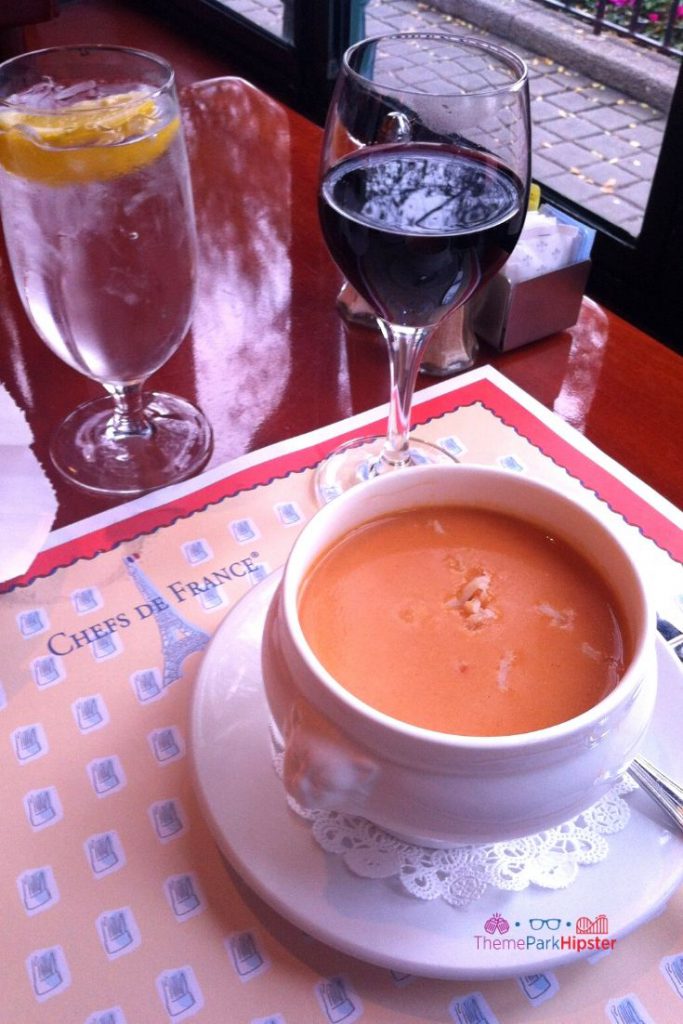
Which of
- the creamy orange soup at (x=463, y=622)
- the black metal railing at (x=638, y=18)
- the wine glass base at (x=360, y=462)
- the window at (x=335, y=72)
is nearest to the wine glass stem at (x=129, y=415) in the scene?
the wine glass base at (x=360, y=462)

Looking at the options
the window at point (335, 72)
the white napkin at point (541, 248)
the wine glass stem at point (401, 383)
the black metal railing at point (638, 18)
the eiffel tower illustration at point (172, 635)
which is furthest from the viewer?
the black metal railing at point (638, 18)

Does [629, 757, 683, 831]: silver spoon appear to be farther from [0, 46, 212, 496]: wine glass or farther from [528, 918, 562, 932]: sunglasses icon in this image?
[0, 46, 212, 496]: wine glass

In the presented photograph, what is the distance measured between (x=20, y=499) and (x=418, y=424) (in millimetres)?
280

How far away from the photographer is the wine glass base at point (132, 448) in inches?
25.2

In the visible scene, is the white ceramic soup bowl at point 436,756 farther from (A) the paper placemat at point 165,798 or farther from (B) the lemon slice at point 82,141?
(B) the lemon slice at point 82,141

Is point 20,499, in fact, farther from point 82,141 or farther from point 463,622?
point 463,622

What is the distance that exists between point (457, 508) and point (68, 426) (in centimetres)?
35

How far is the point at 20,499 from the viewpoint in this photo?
62 centimetres

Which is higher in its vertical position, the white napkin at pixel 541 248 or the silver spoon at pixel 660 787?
the white napkin at pixel 541 248

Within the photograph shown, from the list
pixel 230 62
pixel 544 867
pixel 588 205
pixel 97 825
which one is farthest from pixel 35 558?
pixel 230 62

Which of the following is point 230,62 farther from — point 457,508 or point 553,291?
point 457,508

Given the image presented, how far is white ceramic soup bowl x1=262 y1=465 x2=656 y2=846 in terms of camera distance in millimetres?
334

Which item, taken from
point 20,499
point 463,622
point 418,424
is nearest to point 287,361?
point 418,424

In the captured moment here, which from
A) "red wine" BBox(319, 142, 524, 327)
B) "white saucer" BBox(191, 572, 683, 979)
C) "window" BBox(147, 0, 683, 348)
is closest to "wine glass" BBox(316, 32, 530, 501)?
"red wine" BBox(319, 142, 524, 327)
